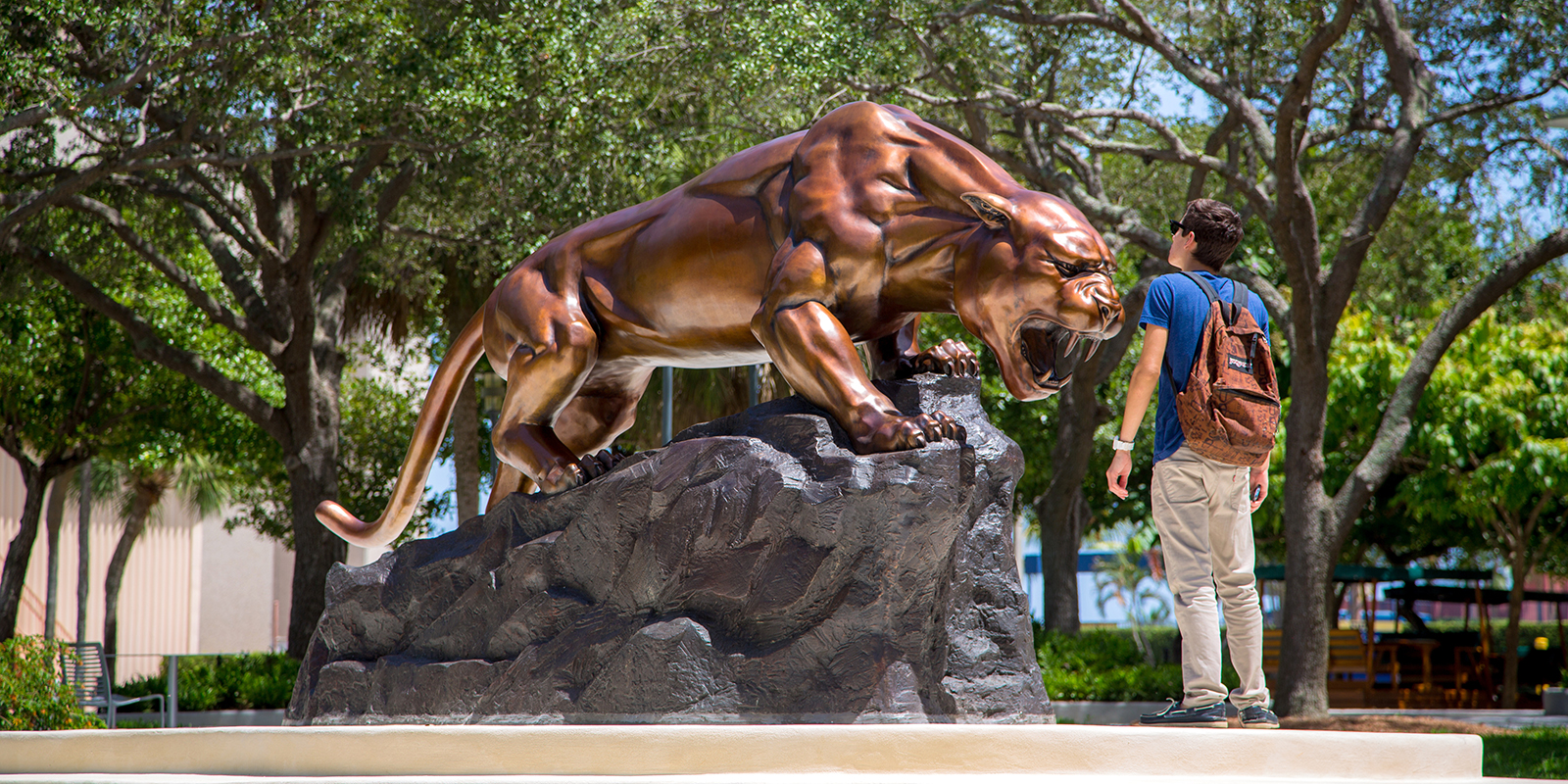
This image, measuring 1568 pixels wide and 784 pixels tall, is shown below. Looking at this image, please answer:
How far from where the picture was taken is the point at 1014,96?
546 inches

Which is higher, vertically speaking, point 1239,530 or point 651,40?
point 651,40

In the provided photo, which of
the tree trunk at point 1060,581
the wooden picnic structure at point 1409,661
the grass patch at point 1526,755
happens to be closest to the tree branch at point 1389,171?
the grass patch at point 1526,755

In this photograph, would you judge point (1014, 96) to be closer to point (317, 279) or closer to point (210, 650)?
point (317, 279)

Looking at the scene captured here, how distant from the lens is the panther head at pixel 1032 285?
4750 millimetres

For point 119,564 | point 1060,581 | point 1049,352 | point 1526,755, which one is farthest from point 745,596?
point 119,564

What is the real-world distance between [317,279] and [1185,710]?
45.5 feet

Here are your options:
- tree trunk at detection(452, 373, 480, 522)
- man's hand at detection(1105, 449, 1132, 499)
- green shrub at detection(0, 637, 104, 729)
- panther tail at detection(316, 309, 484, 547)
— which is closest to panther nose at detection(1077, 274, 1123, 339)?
man's hand at detection(1105, 449, 1132, 499)

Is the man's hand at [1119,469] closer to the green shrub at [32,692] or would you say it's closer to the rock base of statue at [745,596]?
the rock base of statue at [745,596]

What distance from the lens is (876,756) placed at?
3758 mm

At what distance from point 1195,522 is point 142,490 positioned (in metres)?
25.1

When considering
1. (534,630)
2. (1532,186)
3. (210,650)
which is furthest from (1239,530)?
(210,650)

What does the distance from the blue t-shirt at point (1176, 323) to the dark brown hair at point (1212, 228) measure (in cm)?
9

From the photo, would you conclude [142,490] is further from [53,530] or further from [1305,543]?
[1305,543]

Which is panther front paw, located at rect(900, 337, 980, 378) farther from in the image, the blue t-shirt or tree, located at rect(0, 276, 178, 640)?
tree, located at rect(0, 276, 178, 640)
